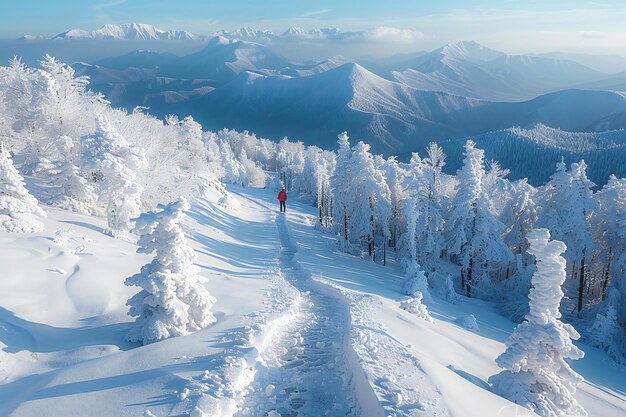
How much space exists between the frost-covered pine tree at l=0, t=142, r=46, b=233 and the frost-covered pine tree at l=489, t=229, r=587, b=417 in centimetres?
1754

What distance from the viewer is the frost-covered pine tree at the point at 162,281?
34.6ft

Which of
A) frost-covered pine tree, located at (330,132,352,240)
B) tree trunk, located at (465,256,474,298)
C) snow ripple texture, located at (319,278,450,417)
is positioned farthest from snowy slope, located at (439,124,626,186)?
snow ripple texture, located at (319,278,450,417)

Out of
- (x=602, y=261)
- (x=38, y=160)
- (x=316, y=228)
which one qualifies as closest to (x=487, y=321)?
(x=602, y=261)

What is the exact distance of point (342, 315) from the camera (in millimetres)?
14086

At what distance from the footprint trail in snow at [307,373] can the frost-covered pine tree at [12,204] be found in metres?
11.0

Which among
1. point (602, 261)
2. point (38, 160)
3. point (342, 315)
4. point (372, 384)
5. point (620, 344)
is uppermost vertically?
point (38, 160)

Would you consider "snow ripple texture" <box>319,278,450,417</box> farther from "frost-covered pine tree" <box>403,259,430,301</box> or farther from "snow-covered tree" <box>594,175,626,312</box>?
"snow-covered tree" <box>594,175,626,312</box>

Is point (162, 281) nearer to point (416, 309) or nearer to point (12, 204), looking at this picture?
point (12, 204)

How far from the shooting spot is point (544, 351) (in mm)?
11430

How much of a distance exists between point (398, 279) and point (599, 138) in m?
215

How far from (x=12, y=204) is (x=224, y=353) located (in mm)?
11434

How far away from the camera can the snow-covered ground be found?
802 cm

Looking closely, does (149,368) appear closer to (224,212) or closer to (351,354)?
(351,354)

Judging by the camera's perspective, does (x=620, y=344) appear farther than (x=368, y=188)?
No
